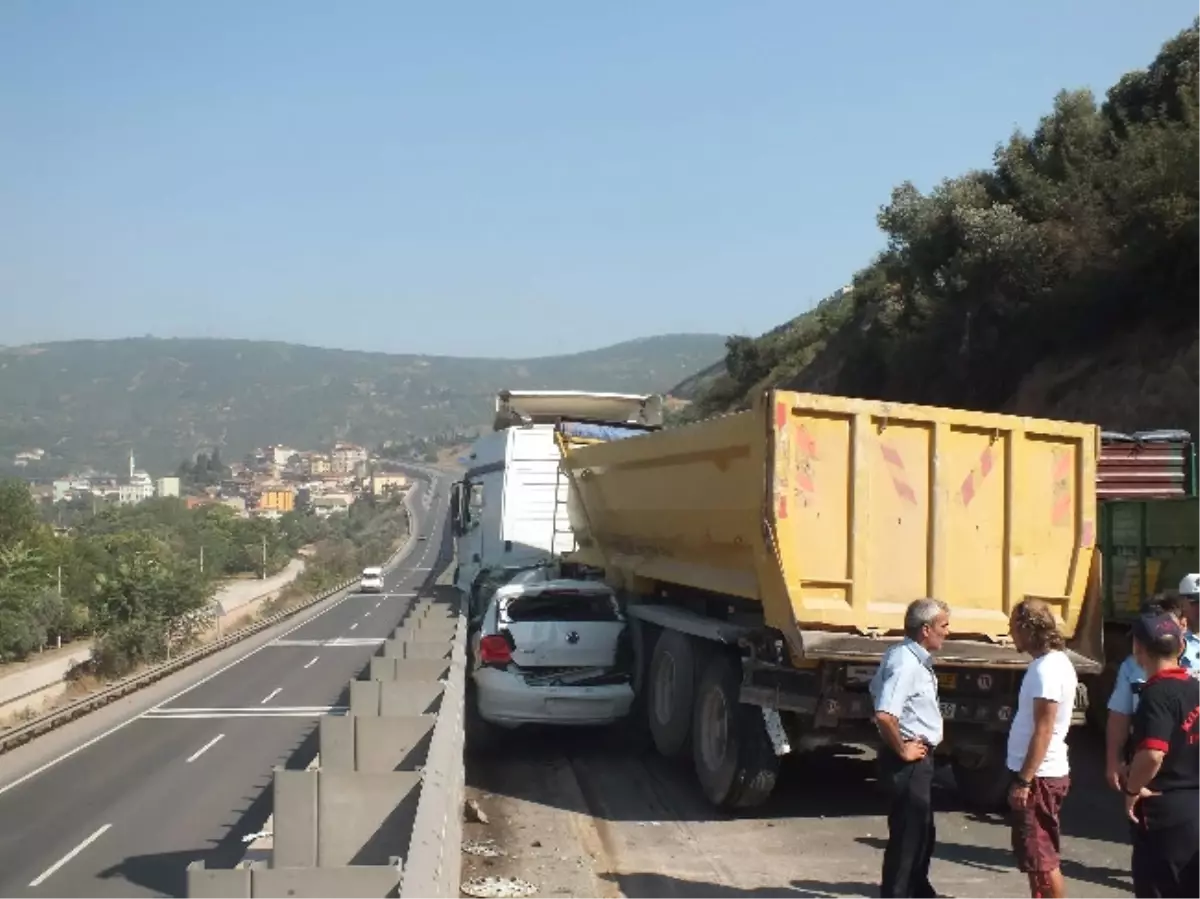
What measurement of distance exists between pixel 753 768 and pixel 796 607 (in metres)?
1.43

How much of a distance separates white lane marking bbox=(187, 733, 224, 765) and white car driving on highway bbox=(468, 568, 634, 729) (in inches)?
569

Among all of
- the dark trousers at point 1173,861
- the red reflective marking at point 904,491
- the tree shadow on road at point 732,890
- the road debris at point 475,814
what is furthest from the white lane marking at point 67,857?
the dark trousers at point 1173,861

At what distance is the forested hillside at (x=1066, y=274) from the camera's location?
22.1 m

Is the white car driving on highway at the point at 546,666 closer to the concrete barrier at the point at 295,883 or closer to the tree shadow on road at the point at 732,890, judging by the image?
the tree shadow on road at the point at 732,890

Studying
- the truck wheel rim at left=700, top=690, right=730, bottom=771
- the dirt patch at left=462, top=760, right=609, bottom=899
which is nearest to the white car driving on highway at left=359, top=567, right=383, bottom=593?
the dirt patch at left=462, top=760, right=609, bottom=899

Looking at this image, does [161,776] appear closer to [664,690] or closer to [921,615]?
[664,690]

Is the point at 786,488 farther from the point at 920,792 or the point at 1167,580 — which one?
the point at 1167,580

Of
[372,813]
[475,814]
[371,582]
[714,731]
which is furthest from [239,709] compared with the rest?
[371,582]

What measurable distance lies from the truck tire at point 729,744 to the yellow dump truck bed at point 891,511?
2.32 feet

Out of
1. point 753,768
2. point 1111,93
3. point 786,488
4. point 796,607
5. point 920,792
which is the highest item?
point 1111,93

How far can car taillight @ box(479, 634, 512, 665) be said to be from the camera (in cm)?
1126

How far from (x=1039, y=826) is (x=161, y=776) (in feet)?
63.4

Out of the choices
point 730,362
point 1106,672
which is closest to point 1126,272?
point 1106,672

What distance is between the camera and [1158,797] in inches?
210
